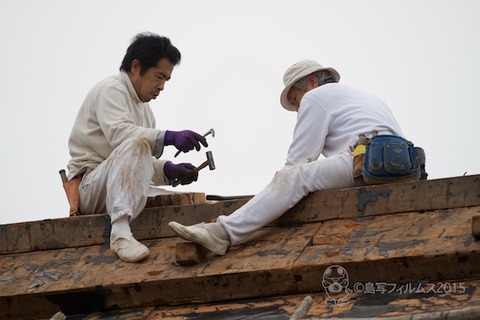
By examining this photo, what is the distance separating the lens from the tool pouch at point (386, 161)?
6.43 meters

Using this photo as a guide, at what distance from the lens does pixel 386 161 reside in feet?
21.1

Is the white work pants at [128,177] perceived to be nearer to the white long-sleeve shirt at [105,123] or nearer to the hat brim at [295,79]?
the white long-sleeve shirt at [105,123]

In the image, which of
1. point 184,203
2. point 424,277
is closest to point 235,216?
point 184,203

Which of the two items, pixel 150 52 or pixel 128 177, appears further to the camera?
pixel 150 52

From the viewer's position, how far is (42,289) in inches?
259

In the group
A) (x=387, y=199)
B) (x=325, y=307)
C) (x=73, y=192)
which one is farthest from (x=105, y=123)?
(x=325, y=307)

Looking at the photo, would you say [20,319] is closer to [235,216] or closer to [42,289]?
[42,289]

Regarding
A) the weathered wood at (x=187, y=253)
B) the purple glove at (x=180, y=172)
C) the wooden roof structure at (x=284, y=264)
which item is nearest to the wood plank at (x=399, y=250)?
the wooden roof structure at (x=284, y=264)

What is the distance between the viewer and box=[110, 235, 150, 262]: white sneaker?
661cm

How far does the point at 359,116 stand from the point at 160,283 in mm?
1746

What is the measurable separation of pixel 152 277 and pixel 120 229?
1.88 ft

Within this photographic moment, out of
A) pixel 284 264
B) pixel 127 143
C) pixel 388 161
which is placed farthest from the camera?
pixel 127 143

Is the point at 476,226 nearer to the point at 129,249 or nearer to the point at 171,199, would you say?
the point at 129,249

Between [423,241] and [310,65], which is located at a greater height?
[310,65]
